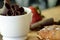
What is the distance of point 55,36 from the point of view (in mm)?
802

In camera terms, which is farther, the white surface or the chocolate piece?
the chocolate piece

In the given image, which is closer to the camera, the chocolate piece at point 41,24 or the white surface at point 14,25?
the white surface at point 14,25

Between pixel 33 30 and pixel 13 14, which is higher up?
pixel 13 14

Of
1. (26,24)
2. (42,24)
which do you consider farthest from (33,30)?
(26,24)

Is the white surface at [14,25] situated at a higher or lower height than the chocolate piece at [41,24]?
higher

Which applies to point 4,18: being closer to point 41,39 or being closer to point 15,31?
point 15,31

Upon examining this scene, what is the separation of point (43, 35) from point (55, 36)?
5cm

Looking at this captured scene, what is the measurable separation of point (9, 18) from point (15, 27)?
1.8 inches

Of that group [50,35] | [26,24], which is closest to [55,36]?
[50,35]

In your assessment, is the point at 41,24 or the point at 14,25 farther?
the point at 41,24

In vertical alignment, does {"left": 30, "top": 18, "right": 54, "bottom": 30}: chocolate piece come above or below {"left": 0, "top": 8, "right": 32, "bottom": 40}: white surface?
below

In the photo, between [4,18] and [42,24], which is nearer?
[4,18]

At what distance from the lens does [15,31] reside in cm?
81

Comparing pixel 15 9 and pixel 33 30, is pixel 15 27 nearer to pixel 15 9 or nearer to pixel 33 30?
pixel 15 9
